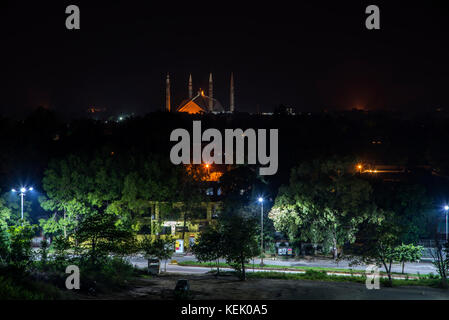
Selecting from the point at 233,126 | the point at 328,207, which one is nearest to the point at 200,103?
the point at 233,126

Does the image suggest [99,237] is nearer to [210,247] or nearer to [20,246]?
[20,246]

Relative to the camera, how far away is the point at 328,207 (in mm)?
35781

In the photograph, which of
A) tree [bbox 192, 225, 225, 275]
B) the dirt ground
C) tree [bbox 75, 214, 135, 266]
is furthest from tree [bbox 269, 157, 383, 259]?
tree [bbox 75, 214, 135, 266]

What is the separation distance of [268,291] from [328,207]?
16211mm

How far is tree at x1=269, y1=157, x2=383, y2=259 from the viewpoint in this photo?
116 ft

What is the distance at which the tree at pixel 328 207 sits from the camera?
3547cm

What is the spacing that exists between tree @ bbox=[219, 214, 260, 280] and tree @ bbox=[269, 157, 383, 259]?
909 centimetres

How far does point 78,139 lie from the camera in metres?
58.2

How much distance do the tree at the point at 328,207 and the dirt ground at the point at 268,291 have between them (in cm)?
1128
